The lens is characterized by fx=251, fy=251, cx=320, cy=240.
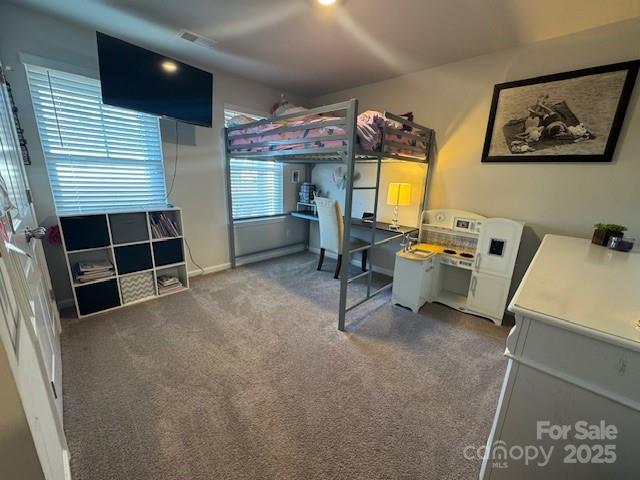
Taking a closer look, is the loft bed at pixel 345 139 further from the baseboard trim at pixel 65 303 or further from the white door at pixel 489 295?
the baseboard trim at pixel 65 303

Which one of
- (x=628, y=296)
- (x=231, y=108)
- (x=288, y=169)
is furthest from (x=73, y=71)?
(x=628, y=296)

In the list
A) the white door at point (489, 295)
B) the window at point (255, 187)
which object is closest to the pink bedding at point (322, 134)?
the window at point (255, 187)

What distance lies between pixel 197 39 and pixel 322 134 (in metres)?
1.45

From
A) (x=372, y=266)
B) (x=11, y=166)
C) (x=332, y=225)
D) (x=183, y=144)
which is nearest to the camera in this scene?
(x=11, y=166)

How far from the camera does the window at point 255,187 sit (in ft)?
11.6

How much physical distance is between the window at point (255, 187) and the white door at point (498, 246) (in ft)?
9.37

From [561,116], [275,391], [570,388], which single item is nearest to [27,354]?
[275,391]

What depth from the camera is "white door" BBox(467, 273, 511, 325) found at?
2.36 m

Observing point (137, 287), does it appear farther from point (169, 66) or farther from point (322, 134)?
point (322, 134)

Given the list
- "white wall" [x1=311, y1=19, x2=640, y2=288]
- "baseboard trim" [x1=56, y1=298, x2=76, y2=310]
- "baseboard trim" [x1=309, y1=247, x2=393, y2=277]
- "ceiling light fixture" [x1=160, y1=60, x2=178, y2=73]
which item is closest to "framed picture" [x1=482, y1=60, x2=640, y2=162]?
"white wall" [x1=311, y1=19, x2=640, y2=288]

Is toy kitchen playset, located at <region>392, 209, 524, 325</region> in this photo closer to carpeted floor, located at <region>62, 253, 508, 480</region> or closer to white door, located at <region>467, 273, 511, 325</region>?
white door, located at <region>467, 273, 511, 325</region>

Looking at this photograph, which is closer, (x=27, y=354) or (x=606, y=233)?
(x=27, y=354)

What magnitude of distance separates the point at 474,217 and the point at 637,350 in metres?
2.13

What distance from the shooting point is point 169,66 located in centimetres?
243
